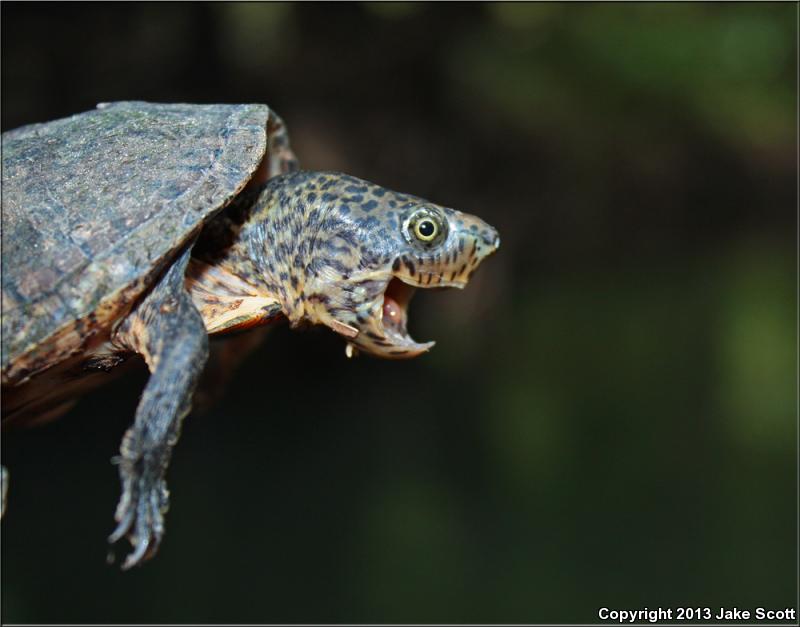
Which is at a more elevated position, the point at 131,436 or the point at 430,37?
the point at 131,436

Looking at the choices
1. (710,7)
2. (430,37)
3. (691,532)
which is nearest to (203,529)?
(691,532)

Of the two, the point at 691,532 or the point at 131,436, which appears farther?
the point at 691,532

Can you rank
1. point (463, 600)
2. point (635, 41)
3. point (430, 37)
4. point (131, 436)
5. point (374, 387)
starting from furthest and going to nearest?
point (635, 41)
point (374, 387)
point (430, 37)
point (463, 600)
point (131, 436)

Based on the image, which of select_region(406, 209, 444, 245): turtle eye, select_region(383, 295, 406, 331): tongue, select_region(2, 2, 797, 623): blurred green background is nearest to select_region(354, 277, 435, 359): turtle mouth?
select_region(383, 295, 406, 331): tongue

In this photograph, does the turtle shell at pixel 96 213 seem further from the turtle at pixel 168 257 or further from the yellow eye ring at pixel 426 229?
the yellow eye ring at pixel 426 229

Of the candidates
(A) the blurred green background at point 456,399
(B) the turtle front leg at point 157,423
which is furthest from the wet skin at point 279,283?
(A) the blurred green background at point 456,399

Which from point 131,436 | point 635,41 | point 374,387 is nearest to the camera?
point 131,436

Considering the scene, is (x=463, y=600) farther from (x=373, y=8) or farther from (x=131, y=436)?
(x=131, y=436)

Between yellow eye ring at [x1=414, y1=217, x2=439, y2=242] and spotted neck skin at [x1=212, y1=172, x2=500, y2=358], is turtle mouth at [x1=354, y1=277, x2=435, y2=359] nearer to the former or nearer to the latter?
spotted neck skin at [x1=212, y1=172, x2=500, y2=358]
